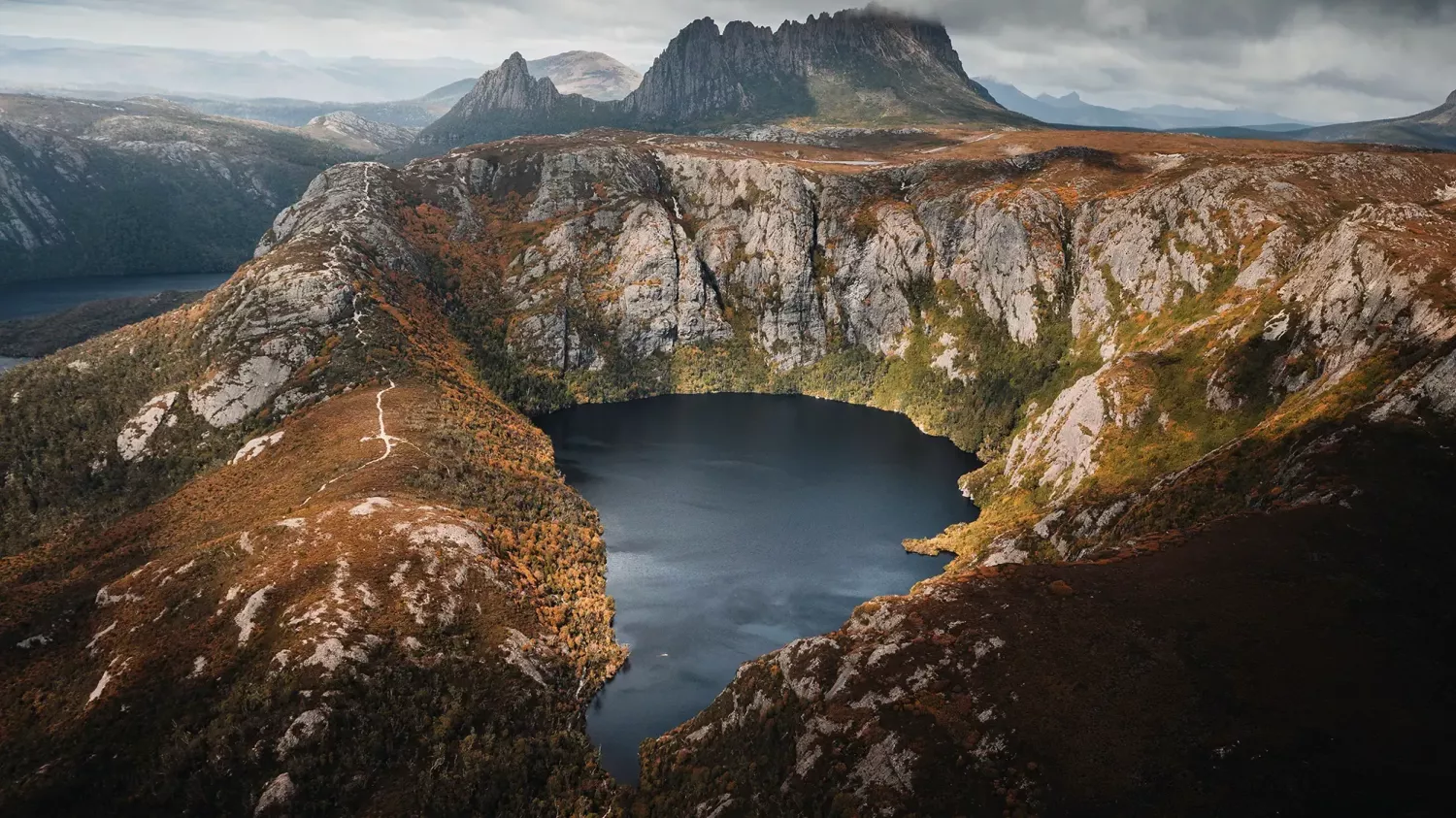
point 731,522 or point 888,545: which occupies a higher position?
point 888,545

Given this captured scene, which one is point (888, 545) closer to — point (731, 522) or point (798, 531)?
point (798, 531)

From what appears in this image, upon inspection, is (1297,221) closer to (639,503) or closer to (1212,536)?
(1212,536)

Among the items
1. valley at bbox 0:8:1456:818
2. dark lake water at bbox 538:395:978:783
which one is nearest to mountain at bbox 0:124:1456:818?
valley at bbox 0:8:1456:818

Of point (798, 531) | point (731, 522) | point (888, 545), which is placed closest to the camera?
point (888, 545)

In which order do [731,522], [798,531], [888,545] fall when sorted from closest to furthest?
[888,545] → [798,531] → [731,522]

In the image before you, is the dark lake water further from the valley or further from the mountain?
the mountain

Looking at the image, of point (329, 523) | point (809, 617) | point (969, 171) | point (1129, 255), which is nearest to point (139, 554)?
point (329, 523)

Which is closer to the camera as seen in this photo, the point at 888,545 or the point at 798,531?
the point at 888,545

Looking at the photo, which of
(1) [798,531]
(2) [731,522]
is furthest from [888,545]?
(2) [731,522]
